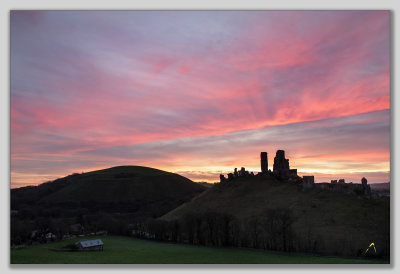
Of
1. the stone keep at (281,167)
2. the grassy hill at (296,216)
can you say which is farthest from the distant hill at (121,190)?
the stone keep at (281,167)

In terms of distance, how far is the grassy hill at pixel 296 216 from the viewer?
31.0 meters

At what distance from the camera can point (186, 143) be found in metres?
31.7

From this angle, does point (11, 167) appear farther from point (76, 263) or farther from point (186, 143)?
point (186, 143)

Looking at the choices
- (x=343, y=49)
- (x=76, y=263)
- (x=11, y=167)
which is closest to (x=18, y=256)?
(x=76, y=263)

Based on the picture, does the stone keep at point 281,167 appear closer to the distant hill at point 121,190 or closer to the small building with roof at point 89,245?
the distant hill at point 121,190

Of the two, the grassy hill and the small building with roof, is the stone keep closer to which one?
the grassy hill

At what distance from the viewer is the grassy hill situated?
31.0 metres

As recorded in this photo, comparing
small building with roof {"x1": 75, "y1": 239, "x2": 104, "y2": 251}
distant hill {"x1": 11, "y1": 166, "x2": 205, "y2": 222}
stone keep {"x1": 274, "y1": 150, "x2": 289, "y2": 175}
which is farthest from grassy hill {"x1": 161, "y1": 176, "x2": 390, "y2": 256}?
distant hill {"x1": 11, "y1": 166, "x2": 205, "y2": 222}

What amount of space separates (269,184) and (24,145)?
57.6 metres

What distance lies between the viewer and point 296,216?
1957 inches

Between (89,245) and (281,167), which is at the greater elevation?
(281,167)

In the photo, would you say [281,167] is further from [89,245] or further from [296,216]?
[89,245]

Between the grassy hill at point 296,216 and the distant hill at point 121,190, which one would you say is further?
the distant hill at point 121,190

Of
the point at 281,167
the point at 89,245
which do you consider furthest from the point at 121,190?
the point at 89,245
